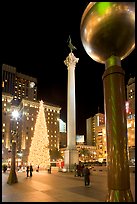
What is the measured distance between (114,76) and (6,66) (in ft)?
599

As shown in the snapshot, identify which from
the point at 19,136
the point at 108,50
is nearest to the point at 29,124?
the point at 19,136

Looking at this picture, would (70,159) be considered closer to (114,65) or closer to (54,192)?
(54,192)

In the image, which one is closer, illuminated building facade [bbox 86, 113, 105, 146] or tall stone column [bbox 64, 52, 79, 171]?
tall stone column [bbox 64, 52, 79, 171]

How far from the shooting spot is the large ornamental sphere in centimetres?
430

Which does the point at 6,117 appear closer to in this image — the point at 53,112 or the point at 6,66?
the point at 53,112

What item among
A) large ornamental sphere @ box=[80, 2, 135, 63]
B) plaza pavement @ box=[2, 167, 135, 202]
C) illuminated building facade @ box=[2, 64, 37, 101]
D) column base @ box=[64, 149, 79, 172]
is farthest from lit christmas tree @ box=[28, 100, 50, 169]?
illuminated building facade @ box=[2, 64, 37, 101]

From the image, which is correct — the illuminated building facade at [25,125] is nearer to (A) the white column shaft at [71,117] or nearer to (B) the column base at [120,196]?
(A) the white column shaft at [71,117]

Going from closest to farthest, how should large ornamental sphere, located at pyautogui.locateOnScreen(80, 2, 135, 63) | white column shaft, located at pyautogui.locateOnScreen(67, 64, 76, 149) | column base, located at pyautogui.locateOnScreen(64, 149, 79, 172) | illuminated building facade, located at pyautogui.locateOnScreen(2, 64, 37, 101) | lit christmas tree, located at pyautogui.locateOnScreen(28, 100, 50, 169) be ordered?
large ornamental sphere, located at pyautogui.locateOnScreen(80, 2, 135, 63) < column base, located at pyautogui.locateOnScreen(64, 149, 79, 172) < white column shaft, located at pyautogui.locateOnScreen(67, 64, 76, 149) < lit christmas tree, located at pyautogui.locateOnScreen(28, 100, 50, 169) < illuminated building facade, located at pyautogui.locateOnScreen(2, 64, 37, 101)

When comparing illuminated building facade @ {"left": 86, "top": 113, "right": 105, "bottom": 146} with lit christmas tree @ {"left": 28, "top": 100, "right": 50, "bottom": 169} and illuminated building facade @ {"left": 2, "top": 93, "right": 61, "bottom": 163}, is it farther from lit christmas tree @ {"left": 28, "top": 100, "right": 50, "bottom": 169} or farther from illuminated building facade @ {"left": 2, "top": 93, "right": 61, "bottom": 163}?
lit christmas tree @ {"left": 28, "top": 100, "right": 50, "bottom": 169}

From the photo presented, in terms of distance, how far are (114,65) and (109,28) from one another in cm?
72

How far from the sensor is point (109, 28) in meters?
4.39

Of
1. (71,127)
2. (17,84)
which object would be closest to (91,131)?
(17,84)

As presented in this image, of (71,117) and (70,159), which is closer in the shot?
(70,159)

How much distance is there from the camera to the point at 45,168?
157 feet
